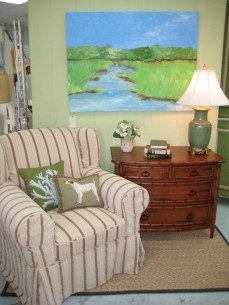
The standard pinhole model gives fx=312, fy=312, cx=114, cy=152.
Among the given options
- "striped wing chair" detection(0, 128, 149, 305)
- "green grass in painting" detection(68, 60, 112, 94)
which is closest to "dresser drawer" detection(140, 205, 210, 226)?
"striped wing chair" detection(0, 128, 149, 305)

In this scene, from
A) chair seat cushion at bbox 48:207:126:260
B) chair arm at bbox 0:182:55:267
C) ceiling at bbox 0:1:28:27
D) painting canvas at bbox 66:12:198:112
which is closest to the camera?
chair arm at bbox 0:182:55:267

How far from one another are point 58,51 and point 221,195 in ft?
7.57

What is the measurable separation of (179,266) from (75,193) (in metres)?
0.96

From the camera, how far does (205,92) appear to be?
95.6 inches

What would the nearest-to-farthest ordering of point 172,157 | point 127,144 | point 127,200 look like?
1. point 127,200
2. point 172,157
3. point 127,144

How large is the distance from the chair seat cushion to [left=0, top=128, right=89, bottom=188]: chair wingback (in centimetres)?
41

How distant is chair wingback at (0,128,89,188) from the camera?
89.5 inches

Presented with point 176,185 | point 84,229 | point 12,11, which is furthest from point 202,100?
point 12,11

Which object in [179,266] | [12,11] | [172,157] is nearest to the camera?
[179,266]

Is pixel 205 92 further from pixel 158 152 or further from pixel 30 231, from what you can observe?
pixel 30 231

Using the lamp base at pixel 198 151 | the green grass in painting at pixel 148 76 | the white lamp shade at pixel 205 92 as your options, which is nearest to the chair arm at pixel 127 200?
the lamp base at pixel 198 151

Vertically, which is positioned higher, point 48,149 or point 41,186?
point 48,149

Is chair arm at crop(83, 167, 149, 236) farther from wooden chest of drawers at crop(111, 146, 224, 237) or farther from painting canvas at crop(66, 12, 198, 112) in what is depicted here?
painting canvas at crop(66, 12, 198, 112)

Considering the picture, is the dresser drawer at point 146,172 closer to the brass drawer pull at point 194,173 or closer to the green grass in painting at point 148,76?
the brass drawer pull at point 194,173
